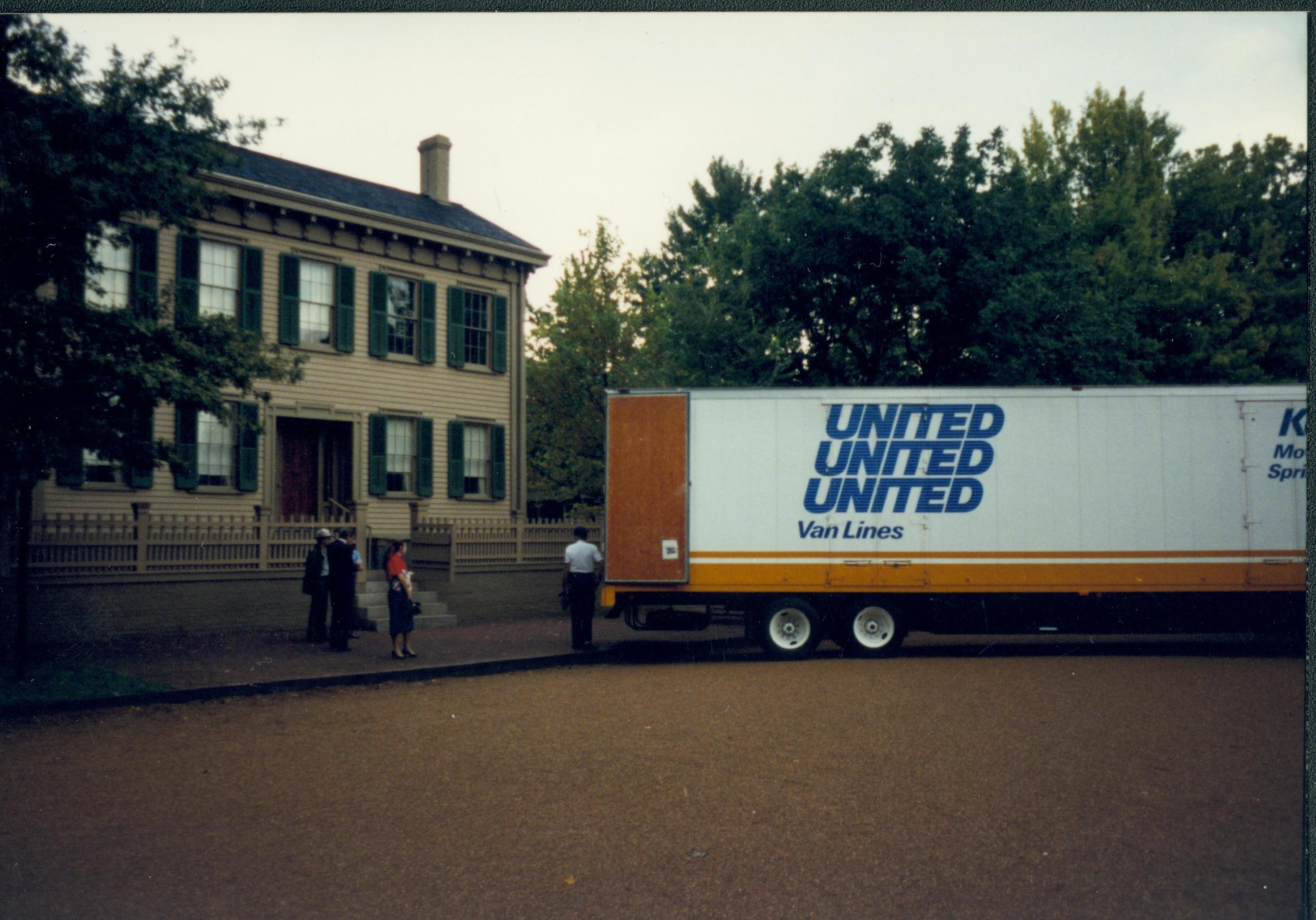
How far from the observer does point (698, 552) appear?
15.4m

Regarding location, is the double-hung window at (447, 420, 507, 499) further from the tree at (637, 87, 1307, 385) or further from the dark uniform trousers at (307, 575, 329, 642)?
the dark uniform trousers at (307, 575, 329, 642)

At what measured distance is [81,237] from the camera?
39.5 ft

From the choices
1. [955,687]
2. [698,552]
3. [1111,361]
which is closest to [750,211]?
[1111,361]

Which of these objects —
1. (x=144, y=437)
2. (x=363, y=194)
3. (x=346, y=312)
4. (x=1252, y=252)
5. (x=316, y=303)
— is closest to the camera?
(x=144, y=437)

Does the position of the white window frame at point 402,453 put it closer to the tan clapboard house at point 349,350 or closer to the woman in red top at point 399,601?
the tan clapboard house at point 349,350

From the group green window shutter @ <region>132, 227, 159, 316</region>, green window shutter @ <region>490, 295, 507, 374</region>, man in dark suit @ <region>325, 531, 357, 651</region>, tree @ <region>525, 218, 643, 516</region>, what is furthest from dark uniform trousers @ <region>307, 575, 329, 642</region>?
tree @ <region>525, 218, 643, 516</region>

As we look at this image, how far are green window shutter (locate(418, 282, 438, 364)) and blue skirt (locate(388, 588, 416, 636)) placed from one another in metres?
9.63

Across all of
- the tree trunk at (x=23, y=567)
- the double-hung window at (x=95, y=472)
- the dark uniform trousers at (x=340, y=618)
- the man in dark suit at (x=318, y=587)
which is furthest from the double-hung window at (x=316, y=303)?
the tree trunk at (x=23, y=567)

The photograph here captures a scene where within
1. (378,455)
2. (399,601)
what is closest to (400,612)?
Answer: (399,601)

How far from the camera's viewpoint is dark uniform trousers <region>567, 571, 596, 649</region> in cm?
1619

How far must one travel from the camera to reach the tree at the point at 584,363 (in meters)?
35.8

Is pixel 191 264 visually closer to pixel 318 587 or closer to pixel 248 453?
pixel 248 453

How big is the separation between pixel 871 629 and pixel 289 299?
13088 mm

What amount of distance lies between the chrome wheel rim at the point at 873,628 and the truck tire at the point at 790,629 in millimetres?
536
